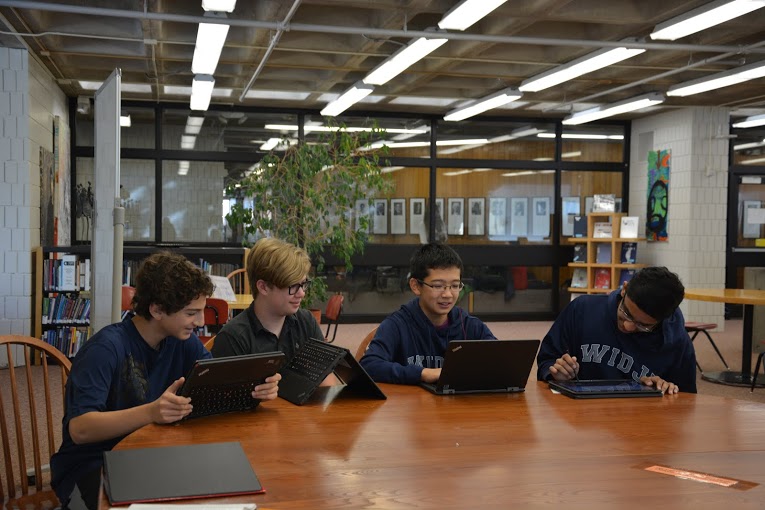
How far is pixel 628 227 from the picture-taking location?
1092cm

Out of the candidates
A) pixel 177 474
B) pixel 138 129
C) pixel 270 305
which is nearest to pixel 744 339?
pixel 270 305

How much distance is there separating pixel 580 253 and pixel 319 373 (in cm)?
929

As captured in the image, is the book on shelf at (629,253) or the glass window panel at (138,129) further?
the book on shelf at (629,253)

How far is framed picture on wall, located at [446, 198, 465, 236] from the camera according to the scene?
1162 cm

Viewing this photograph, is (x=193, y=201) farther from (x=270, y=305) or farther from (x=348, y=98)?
(x=270, y=305)

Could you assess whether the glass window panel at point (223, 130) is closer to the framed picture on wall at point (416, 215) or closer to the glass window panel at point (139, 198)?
the glass window panel at point (139, 198)

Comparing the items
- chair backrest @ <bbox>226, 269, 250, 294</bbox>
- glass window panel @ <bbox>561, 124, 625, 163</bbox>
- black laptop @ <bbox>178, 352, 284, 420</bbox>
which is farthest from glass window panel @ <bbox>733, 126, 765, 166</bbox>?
black laptop @ <bbox>178, 352, 284, 420</bbox>

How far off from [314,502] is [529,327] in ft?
31.4

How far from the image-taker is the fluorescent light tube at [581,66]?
6867 millimetres

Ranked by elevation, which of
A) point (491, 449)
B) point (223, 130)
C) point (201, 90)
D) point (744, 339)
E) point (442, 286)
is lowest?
point (744, 339)

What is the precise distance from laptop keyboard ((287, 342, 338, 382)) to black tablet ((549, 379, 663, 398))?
0.80 meters

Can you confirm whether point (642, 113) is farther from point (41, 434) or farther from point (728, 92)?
point (41, 434)

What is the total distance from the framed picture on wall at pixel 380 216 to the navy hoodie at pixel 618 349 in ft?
27.3

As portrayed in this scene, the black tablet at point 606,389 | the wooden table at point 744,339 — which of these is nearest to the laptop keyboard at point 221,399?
the black tablet at point 606,389
